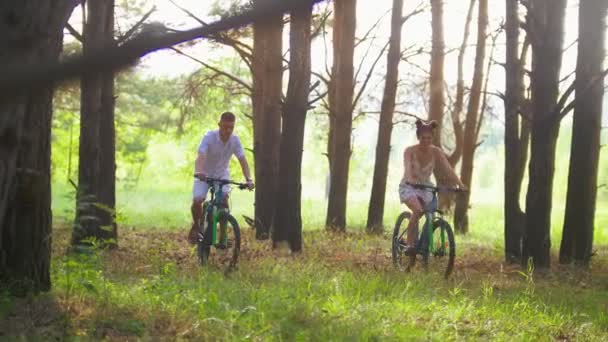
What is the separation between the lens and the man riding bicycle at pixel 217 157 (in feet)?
32.0

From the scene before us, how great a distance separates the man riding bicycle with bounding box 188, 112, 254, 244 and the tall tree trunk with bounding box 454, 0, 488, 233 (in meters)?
12.4

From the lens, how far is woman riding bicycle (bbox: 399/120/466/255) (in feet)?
33.7

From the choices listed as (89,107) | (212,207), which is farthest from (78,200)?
(89,107)

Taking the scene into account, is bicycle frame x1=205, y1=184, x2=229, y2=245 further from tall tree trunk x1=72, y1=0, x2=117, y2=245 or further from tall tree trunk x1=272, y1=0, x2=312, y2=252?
tall tree trunk x1=272, y1=0, x2=312, y2=252

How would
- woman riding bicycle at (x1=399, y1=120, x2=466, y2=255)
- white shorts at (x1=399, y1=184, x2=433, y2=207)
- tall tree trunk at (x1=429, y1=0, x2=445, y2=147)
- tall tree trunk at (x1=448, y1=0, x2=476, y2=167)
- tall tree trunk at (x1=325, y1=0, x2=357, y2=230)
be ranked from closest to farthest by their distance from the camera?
woman riding bicycle at (x1=399, y1=120, x2=466, y2=255), white shorts at (x1=399, y1=184, x2=433, y2=207), tall tree trunk at (x1=325, y1=0, x2=357, y2=230), tall tree trunk at (x1=429, y1=0, x2=445, y2=147), tall tree trunk at (x1=448, y1=0, x2=476, y2=167)

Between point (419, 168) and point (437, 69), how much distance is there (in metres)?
13.0

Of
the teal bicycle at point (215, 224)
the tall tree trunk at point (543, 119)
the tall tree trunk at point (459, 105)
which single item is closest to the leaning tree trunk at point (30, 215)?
the teal bicycle at point (215, 224)

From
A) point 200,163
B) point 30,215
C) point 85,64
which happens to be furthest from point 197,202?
point 85,64

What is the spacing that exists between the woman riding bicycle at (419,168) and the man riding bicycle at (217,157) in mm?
2103

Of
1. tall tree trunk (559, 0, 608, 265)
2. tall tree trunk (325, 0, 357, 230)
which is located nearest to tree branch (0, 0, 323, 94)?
Answer: tall tree trunk (559, 0, 608, 265)

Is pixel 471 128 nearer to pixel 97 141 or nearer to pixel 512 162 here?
pixel 512 162

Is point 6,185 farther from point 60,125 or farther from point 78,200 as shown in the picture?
point 60,125

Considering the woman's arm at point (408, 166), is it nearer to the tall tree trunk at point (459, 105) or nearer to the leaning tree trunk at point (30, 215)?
the leaning tree trunk at point (30, 215)

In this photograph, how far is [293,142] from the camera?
12516 mm
